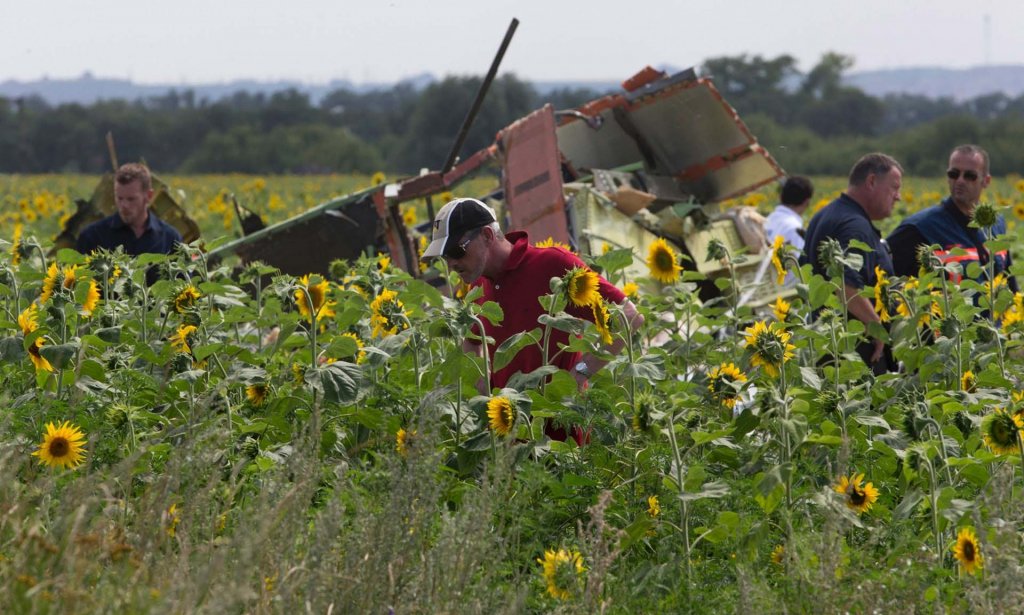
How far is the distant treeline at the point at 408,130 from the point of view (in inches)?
1757

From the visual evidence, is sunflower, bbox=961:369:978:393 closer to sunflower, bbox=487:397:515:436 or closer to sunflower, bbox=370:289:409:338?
sunflower, bbox=487:397:515:436

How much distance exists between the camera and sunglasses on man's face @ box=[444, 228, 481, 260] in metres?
4.52

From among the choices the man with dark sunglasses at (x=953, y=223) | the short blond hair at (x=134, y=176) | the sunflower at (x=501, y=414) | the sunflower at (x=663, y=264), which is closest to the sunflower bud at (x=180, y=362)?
the sunflower at (x=501, y=414)

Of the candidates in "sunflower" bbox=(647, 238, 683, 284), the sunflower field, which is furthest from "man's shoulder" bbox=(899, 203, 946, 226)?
"sunflower" bbox=(647, 238, 683, 284)

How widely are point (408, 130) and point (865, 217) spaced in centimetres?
4771

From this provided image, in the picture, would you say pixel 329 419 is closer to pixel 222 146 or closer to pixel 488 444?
pixel 488 444

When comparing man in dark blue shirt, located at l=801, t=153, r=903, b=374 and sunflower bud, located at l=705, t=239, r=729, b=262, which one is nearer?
sunflower bud, located at l=705, t=239, r=729, b=262

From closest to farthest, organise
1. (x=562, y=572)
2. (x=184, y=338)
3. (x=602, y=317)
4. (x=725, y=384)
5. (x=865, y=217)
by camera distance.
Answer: (x=562, y=572) < (x=602, y=317) < (x=725, y=384) < (x=184, y=338) < (x=865, y=217)

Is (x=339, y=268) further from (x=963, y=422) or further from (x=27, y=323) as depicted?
(x=963, y=422)

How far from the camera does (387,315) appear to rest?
4566 mm

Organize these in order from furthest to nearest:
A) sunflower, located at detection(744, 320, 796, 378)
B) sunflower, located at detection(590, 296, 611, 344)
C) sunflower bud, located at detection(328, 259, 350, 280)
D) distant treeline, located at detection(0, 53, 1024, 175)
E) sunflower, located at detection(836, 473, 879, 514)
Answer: distant treeline, located at detection(0, 53, 1024, 175), sunflower bud, located at detection(328, 259, 350, 280), sunflower, located at detection(590, 296, 611, 344), sunflower, located at detection(744, 320, 796, 378), sunflower, located at detection(836, 473, 879, 514)

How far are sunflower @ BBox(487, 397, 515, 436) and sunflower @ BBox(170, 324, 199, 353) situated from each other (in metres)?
1.16

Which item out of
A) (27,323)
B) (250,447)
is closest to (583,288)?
(250,447)

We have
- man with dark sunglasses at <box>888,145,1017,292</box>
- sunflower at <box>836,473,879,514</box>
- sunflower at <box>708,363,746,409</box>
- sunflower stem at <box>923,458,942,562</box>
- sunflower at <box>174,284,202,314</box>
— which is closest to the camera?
sunflower stem at <box>923,458,942,562</box>
